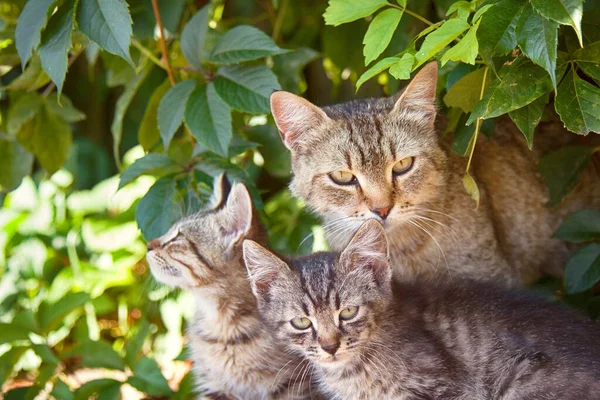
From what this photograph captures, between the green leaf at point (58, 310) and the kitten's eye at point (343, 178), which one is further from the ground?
the kitten's eye at point (343, 178)

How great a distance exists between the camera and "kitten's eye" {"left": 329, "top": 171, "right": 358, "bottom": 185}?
3.10 metres

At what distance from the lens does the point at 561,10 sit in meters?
2.13

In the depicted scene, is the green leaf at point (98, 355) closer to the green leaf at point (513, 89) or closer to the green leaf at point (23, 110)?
the green leaf at point (23, 110)

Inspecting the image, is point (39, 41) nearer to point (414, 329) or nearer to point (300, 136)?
point (300, 136)

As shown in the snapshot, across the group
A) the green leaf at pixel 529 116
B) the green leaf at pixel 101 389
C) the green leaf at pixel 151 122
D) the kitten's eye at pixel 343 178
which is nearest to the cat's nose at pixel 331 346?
the kitten's eye at pixel 343 178

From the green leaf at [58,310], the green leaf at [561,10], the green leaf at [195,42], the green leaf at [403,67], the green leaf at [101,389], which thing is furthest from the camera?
the green leaf at [58,310]

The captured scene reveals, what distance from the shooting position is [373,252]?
285cm

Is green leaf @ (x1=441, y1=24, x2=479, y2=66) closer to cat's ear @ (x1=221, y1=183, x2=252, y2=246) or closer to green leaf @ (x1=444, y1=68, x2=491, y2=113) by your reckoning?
green leaf @ (x1=444, y1=68, x2=491, y2=113)

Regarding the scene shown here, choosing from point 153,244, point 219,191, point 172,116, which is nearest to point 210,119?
point 172,116

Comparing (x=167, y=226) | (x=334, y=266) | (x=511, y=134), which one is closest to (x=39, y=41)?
(x=167, y=226)

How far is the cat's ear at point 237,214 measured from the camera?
120 inches

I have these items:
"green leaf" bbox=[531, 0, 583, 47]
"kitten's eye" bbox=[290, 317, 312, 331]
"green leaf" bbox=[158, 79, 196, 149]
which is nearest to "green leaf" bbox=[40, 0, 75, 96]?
"green leaf" bbox=[158, 79, 196, 149]

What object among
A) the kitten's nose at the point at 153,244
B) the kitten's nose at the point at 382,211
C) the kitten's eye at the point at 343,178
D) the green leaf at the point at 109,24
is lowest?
the kitten's nose at the point at 153,244

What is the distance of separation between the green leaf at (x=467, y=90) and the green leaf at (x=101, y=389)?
1.96 metres
